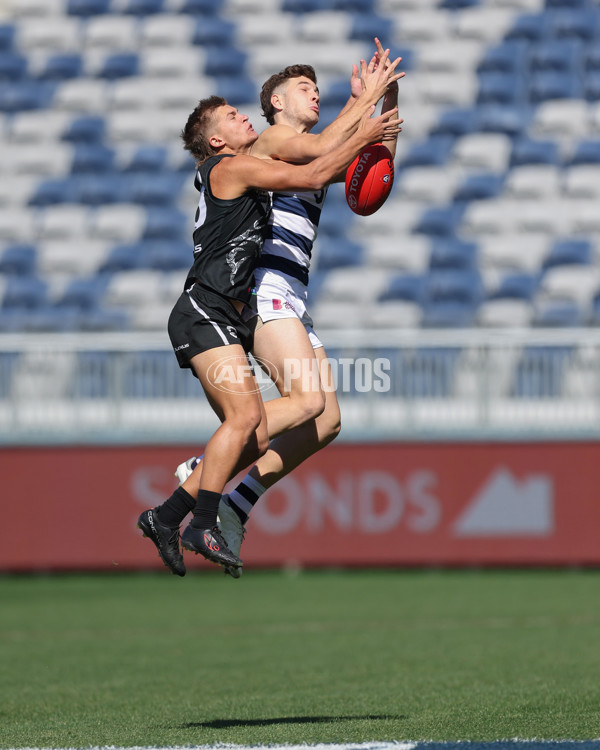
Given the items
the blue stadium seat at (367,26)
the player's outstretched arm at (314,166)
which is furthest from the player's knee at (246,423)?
the blue stadium seat at (367,26)

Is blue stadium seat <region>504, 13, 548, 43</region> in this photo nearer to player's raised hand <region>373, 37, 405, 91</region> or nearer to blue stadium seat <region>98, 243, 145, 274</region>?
blue stadium seat <region>98, 243, 145, 274</region>

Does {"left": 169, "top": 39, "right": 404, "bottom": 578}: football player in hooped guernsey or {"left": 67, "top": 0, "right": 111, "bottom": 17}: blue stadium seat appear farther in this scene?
{"left": 67, "top": 0, "right": 111, "bottom": 17}: blue stadium seat

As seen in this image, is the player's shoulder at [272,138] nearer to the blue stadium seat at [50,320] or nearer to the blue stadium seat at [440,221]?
the blue stadium seat at [50,320]

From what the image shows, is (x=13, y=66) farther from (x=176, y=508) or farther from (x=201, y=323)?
(x=176, y=508)

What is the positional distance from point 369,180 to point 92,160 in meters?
11.2

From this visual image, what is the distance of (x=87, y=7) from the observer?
17438mm

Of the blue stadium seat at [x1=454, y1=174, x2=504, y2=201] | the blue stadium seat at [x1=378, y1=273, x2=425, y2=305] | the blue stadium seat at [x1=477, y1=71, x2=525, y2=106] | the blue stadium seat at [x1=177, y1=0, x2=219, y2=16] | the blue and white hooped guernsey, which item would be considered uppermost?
the blue stadium seat at [x1=177, y1=0, x2=219, y2=16]

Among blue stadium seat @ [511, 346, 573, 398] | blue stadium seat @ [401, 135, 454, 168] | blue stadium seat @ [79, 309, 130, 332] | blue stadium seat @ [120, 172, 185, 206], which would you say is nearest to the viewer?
blue stadium seat @ [511, 346, 573, 398]

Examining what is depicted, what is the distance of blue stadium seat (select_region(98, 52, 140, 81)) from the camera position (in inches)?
671

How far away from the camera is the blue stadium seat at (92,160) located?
16203mm

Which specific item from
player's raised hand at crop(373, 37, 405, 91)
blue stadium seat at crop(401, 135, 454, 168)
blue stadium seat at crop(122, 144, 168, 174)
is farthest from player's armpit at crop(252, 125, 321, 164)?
blue stadium seat at crop(122, 144, 168, 174)

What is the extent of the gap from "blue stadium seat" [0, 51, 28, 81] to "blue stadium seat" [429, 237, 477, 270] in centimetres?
633

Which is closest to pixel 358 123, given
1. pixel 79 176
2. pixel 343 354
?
pixel 343 354

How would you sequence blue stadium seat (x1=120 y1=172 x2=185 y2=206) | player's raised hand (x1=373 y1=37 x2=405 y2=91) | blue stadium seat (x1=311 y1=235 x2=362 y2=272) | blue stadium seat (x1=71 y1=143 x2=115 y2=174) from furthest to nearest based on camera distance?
blue stadium seat (x1=71 y1=143 x2=115 y2=174) < blue stadium seat (x1=120 y1=172 x2=185 y2=206) < blue stadium seat (x1=311 y1=235 x2=362 y2=272) < player's raised hand (x1=373 y1=37 x2=405 y2=91)
